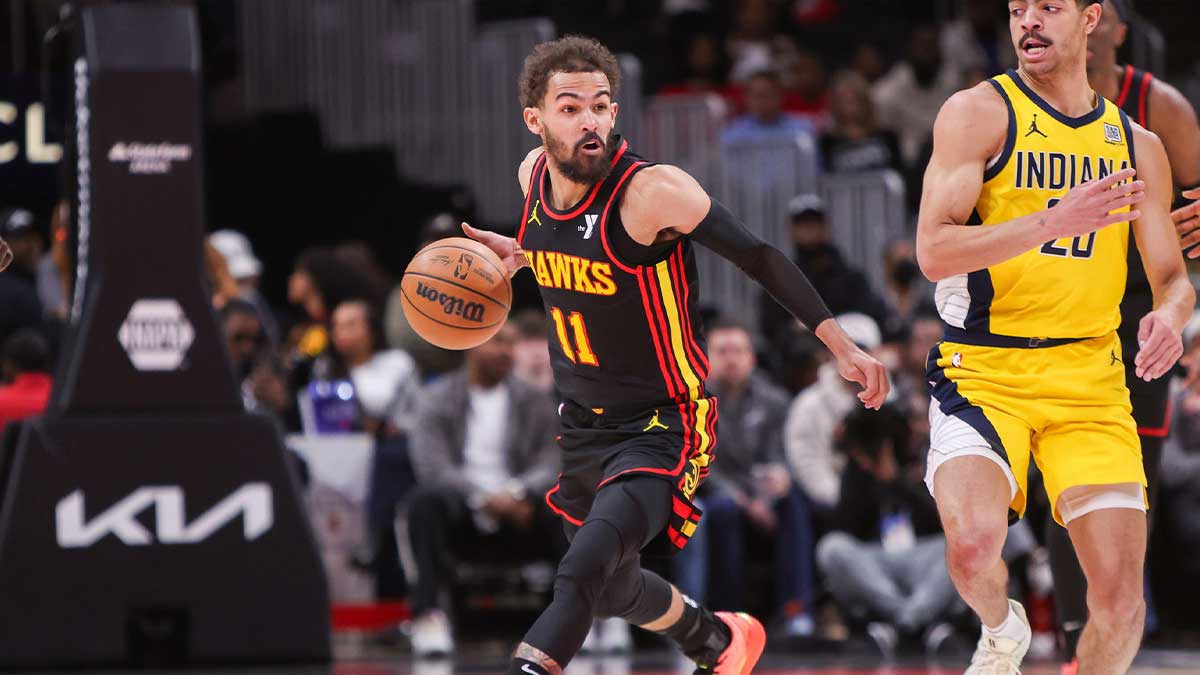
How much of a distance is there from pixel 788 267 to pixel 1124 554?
129cm

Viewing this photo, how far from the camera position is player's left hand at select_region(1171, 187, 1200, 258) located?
237 inches

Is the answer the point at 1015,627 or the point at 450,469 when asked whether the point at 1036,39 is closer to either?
the point at 1015,627

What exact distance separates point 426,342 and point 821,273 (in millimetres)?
2706

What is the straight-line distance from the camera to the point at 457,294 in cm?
627

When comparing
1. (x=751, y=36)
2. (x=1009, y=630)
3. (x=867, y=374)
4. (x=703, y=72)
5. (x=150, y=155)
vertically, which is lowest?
(x=1009, y=630)

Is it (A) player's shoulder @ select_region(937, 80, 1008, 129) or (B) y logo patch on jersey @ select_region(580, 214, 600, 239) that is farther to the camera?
(B) y logo patch on jersey @ select_region(580, 214, 600, 239)

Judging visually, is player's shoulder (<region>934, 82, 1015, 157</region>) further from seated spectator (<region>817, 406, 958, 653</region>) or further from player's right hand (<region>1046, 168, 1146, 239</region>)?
seated spectator (<region>817, 406, 958, 653</region>)

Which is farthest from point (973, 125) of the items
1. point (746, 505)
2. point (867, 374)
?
point (746, 505)

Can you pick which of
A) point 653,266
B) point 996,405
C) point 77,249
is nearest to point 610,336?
point 653,266

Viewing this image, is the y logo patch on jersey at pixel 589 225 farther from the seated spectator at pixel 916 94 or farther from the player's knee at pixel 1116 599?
the seated spectator at pixel 916 94

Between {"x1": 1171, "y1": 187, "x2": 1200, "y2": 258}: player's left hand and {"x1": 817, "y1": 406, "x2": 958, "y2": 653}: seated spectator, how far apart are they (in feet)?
13.7

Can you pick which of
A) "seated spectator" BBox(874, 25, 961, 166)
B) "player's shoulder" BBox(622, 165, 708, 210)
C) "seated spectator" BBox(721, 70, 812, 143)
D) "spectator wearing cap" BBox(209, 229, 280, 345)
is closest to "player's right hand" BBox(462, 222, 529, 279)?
"player's shoulder" BBox(622, 165, 708, 210)

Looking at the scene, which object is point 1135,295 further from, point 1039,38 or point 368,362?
point 368,362

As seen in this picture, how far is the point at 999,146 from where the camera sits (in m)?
5.57
